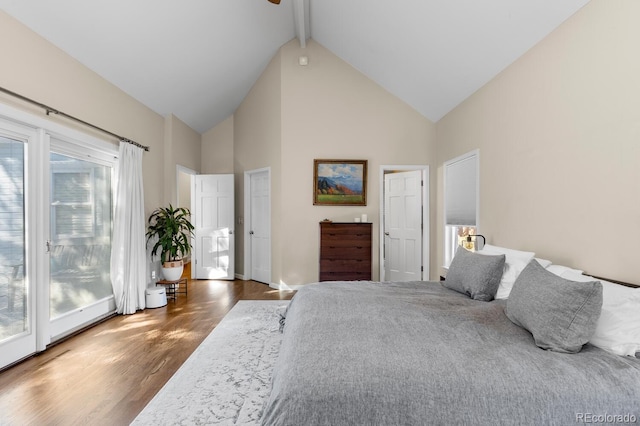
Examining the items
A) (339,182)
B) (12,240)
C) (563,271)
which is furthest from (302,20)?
(563,271)

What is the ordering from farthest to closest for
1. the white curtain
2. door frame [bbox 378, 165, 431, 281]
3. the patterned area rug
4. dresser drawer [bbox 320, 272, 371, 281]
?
1. door frame [bbox 378, 165, 431, 281]
2. dresser drawer [bbox 320, 272, 371, 281]
3. the white curtain
4. the patterned area rug

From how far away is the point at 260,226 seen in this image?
5781mm

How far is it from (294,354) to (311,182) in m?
3.86

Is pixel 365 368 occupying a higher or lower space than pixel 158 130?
lower

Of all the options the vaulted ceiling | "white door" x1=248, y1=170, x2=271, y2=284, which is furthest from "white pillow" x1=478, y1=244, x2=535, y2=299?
"white door" x1=248, y1=170, x2=271, y2=284

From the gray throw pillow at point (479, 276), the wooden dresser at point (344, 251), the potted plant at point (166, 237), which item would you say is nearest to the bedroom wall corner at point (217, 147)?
the potted plant at point (166, 237)

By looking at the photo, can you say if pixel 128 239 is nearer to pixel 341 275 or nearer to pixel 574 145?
pixel 341 275

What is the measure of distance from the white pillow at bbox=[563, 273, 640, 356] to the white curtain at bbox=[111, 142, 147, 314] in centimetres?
432

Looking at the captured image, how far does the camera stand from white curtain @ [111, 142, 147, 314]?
3.88m

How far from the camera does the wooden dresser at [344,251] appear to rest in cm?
477

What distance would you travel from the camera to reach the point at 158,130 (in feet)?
16.1

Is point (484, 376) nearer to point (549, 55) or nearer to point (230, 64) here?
point (549, 55)

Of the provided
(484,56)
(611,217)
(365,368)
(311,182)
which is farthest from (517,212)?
(311,182)

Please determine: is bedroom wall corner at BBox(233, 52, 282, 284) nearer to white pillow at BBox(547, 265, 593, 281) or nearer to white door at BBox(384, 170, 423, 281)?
white door at BBox(384, 170, 423, 281)
